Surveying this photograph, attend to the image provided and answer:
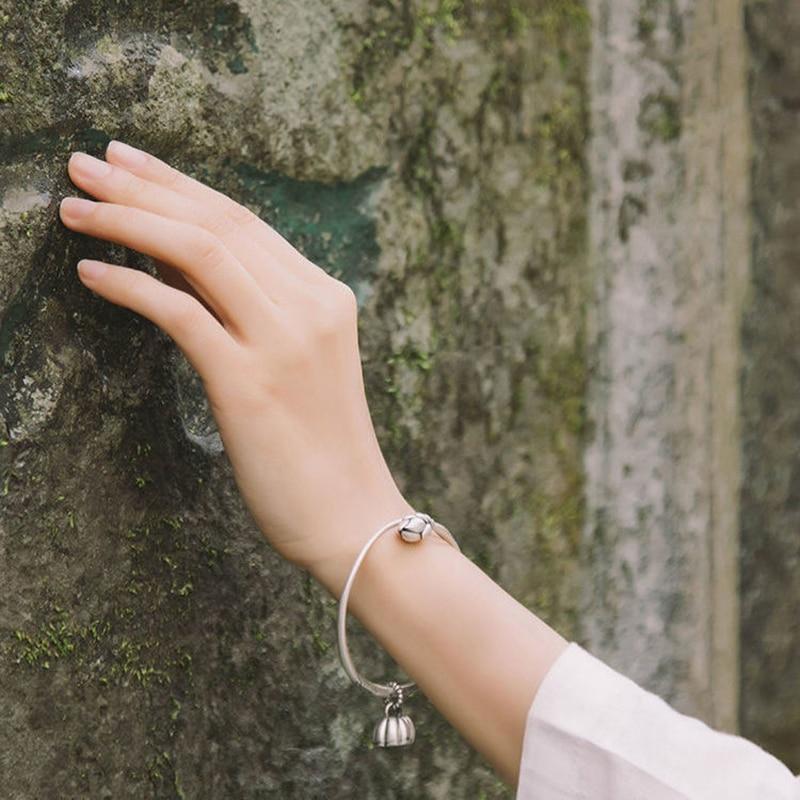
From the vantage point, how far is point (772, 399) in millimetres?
1346

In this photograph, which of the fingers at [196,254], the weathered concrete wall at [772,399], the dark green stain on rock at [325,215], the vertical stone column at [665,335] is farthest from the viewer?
the weathered concrete wall at [772,399]

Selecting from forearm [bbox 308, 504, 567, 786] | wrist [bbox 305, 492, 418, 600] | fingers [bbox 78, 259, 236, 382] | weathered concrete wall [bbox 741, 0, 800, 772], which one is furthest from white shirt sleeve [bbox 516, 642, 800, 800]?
weathered concrete wall [bbox 741, 0, 800, 772]

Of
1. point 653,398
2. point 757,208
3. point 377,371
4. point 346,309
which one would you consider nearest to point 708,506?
point 653,398

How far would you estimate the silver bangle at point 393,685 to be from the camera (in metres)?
0.82

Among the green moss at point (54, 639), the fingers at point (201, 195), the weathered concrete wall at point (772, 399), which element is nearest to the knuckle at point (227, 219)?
the fingers at point (201, 195)

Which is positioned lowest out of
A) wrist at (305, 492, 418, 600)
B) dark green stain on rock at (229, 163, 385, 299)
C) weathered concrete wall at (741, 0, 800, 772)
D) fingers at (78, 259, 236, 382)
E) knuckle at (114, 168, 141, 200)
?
weathered concrete wall at (741, 0, 800, 772)

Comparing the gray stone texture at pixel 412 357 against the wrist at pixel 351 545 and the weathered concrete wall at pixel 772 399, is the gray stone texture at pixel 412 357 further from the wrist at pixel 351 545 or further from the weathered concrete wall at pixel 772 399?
the wrist at pixel 351 545

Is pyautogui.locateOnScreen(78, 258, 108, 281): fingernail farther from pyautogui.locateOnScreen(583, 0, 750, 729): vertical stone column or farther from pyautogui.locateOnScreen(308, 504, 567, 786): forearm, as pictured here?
→ pyautogui.locateOnScreen(583, 0, 750, 729): vertical stone column

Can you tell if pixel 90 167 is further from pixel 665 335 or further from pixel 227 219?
pixel 665 335

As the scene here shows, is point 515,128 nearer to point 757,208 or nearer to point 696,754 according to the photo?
point 757,208

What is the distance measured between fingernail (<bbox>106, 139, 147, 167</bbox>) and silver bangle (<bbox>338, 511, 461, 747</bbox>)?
26 cm

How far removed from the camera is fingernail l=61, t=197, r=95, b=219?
2.60ft

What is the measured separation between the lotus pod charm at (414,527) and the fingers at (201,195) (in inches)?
6.6

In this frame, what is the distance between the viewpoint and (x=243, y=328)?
2.59ft
